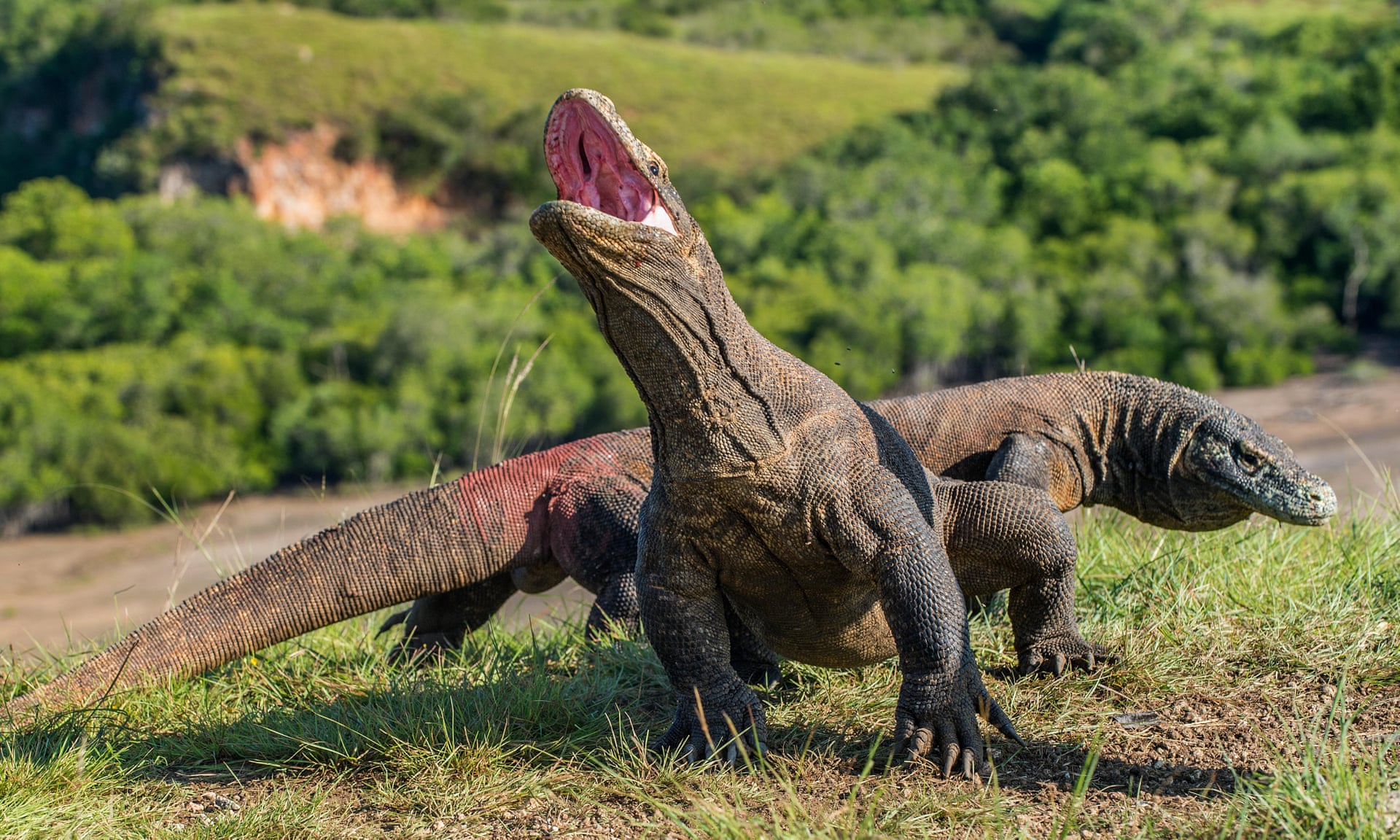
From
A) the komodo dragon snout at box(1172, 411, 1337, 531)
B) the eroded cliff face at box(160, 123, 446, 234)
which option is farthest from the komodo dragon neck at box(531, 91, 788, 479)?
the eroded cliff face at box(160, 123, 446, 234)

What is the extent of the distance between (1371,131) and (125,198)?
45.3 meters

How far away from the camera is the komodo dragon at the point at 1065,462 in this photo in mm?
4395

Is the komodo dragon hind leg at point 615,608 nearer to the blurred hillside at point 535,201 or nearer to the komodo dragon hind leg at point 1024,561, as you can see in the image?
the komodo dragon hind leg at point 1024,561

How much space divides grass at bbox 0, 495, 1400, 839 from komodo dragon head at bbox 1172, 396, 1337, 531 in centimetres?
20

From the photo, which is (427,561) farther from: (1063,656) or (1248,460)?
(1248,460)

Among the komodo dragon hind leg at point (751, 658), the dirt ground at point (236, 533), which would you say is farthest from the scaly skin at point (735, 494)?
the dirt ground at point (236, 533)

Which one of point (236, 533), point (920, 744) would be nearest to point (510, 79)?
point (236, 533)

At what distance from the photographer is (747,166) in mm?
53312

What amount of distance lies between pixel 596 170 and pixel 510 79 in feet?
211

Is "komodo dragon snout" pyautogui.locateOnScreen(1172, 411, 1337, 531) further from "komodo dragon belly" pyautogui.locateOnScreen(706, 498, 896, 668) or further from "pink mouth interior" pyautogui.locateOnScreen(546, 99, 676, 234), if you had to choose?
"pink mouth interior" pyautogui.locateOnScreen(546, 99, 676, 234)

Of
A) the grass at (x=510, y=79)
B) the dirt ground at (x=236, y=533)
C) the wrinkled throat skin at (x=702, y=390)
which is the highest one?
the wrinkled throat skin at (x=702, y=390)

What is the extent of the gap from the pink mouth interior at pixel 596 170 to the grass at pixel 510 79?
49.2 m

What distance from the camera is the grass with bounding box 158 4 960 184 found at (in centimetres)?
5472

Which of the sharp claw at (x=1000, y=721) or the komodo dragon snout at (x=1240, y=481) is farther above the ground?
the komodo dragon snout at (x=1240, y=481)
